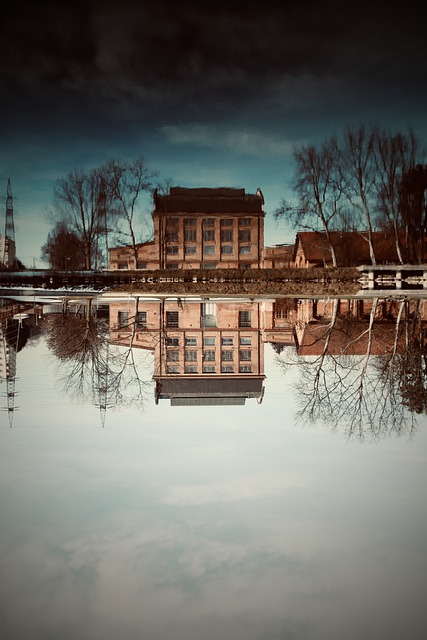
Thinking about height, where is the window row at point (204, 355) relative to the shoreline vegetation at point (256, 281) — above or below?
below

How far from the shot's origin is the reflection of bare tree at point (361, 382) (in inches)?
104

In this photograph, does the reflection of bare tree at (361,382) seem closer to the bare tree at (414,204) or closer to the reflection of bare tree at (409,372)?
the reflection of bare tree at (409,372)

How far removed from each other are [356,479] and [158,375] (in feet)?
6.80

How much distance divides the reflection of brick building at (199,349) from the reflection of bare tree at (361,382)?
346 millimetres

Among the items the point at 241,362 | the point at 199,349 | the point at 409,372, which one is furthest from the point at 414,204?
the point at 409,372

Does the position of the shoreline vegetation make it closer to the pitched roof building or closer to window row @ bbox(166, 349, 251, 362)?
the pitched roof building

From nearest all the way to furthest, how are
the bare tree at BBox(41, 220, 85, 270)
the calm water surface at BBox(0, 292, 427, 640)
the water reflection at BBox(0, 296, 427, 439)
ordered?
the calm water surface at BBox(0, 292, 427, 640) → the water reflection at BBox(0, 296, 427, 439) → the bare tree at BBox(41, 220, 85, 270)

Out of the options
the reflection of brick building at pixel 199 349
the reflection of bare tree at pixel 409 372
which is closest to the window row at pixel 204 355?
the reflection of brick building at pixel 199 349

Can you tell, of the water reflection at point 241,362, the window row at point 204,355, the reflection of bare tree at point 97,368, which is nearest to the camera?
the water reflection at point 241,362

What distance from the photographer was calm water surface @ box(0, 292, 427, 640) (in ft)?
4.26

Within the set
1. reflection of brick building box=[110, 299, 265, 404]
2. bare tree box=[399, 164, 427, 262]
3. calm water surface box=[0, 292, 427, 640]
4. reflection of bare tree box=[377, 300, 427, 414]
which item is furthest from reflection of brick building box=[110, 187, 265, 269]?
calm water surface box=[0, 292, 427, 640]

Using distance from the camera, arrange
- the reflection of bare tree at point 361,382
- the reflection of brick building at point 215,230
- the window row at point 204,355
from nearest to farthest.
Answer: the reflection of bare tree at point 361,382 < the window row at point 204,355 < the reflection of brick building at point 215,230

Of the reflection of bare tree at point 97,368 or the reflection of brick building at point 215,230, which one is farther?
the reflection of brick building at point 215,230

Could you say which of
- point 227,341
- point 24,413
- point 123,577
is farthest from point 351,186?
point 123,577
